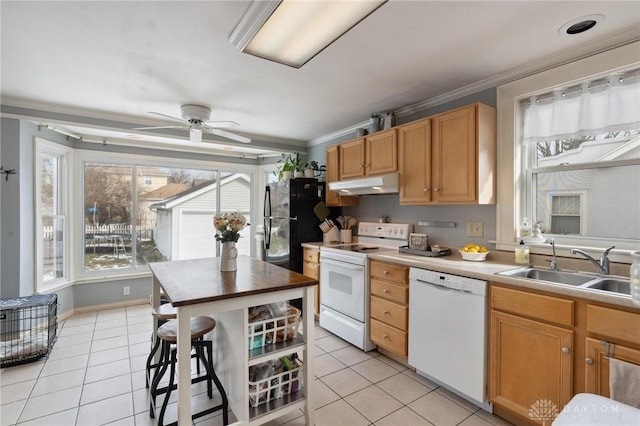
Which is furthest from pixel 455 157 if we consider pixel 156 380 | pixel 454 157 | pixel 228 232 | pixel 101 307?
pixel 101 307

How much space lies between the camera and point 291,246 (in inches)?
151

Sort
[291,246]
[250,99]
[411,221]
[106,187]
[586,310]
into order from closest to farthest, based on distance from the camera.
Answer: [586,310]
[250,99]
[411,221]
[291,246]
[106,187]

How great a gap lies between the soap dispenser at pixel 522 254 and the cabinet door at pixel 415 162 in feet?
2.58

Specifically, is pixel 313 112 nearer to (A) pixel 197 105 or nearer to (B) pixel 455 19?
(A) pixel 197 105

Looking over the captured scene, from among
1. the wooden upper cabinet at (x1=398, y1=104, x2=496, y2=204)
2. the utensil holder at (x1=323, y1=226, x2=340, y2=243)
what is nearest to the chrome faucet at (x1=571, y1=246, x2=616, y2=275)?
the wooden upper cabinet at (x1=398, y1=104, x2=496, y2=204)

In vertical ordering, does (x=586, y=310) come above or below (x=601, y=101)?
below

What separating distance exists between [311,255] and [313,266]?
0.46 ft

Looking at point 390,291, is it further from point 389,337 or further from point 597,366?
point 597,366

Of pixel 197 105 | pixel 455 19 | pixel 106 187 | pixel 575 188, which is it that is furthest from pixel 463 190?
pixel 106 187

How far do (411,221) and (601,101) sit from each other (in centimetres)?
175

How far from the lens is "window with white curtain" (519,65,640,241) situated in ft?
6.37

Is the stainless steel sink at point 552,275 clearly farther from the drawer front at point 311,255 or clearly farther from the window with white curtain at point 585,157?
the drawer front at point 311,255

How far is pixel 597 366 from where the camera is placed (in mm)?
1514

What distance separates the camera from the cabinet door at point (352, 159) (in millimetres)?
3410
